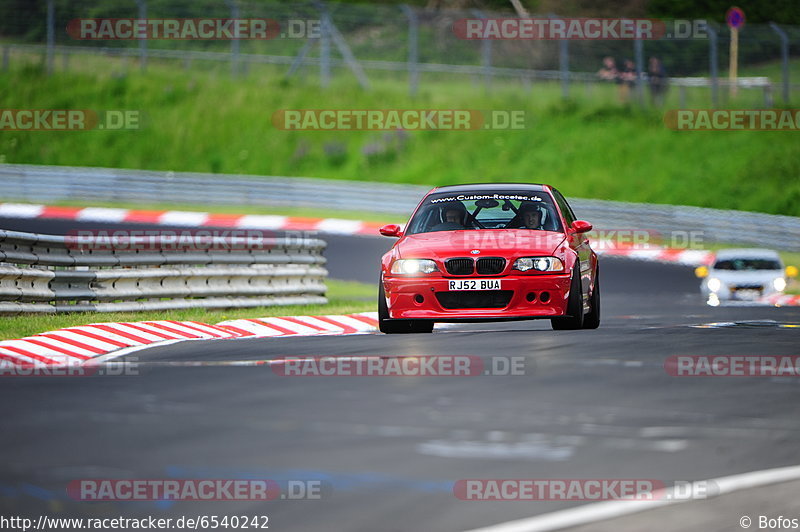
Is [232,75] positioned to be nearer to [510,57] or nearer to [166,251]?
[510,57]

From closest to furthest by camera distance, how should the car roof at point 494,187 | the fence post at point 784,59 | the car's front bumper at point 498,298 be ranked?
the car's front bumper at point 498,298 → the car roof at point 494,187 → the fence post at point 784,59

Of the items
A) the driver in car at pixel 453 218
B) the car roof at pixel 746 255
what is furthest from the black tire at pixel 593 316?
the car roof at pixel 746 255

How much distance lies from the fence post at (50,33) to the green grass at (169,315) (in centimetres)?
2351

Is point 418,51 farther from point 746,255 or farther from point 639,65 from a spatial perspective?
point 746,255

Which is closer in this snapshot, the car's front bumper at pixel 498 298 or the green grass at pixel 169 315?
the car's front bumper at pixel 498 298

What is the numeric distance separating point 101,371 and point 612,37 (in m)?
→ 32.9

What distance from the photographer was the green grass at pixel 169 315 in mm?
14078

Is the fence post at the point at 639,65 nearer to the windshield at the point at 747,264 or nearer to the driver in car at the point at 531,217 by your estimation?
the windshield at the point at 747,264

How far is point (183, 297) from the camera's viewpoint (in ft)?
57.0

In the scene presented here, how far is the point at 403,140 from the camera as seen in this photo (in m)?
45.4

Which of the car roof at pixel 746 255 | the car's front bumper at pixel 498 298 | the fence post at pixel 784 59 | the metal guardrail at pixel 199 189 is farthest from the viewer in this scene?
the metal guardrail at pixel 199 189

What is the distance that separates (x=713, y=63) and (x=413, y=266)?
26.9m

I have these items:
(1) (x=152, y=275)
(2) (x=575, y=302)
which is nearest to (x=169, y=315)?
(1) (x=152, y=275)

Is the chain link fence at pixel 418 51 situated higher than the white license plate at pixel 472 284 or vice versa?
→ the chain link fence at pixel 418 51
